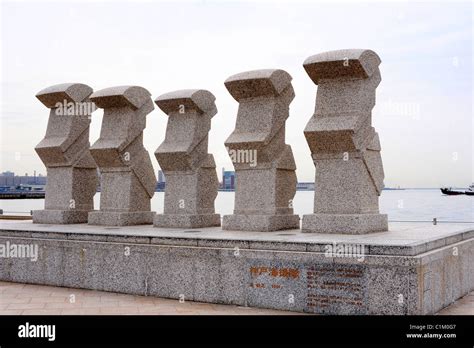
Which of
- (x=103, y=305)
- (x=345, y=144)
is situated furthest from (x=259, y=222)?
(x=103, y=305)

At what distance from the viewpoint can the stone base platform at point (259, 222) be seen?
1093cm

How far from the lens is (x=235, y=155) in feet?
37.8

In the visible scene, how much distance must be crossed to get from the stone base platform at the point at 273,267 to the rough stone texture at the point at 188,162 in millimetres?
1955

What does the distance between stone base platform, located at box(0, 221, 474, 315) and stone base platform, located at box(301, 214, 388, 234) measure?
16.9 inches

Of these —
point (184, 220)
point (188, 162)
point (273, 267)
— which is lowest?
point (273, 267)

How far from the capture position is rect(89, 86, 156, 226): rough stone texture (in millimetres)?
13164

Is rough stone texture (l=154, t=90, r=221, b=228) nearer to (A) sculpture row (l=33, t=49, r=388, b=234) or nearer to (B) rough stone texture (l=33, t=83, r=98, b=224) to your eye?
(A) sculpture row (l=33, t=49, r=388, b=234)

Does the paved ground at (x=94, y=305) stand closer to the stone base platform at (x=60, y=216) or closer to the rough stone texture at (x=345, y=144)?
the rough stone texture at (x=345, y=144)

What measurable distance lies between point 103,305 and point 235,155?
4.08 meters

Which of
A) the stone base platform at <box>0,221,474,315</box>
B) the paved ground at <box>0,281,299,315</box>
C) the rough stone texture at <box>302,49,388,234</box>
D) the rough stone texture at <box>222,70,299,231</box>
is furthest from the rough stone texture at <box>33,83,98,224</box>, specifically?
the rough stone texture at <box>302,49,388,234</box>

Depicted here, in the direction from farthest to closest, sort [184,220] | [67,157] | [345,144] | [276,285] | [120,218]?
[67,157] → [120,218] → [184,220] → [345,144] → [276,285]

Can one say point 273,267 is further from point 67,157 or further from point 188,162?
point 67,157

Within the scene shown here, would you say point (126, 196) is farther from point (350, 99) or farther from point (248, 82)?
point (350, 99)
